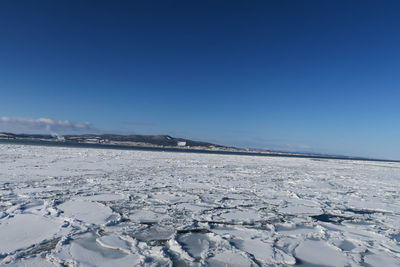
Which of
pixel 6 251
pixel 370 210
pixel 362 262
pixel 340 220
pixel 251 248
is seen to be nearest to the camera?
pixel 6 251

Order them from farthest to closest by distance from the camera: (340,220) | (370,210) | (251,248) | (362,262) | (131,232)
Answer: (370,210) → (340,220) → (131,232) → (251,248) → (362,262)

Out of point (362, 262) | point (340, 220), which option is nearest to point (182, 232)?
point (362, 262)

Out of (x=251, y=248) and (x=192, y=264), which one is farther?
(x=251, y=248)

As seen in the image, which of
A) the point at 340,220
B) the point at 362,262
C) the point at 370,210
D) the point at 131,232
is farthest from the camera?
the point at 370,210

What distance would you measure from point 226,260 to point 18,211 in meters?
3.71

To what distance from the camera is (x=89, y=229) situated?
149 inches

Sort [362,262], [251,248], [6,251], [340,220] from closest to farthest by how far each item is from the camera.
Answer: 1. [6,251]
2. [362,262]
3. [251,248]
4. [340,220]

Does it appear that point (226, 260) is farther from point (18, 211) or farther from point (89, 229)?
point (18, 211)

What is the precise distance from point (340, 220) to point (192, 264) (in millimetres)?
3603

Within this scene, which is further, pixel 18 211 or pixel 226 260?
pixel 18 211

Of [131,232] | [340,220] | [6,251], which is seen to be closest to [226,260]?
[131,232]

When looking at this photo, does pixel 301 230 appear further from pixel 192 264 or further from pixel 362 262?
pixel 192 264

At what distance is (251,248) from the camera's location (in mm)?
3396

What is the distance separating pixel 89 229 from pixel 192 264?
1801mm
